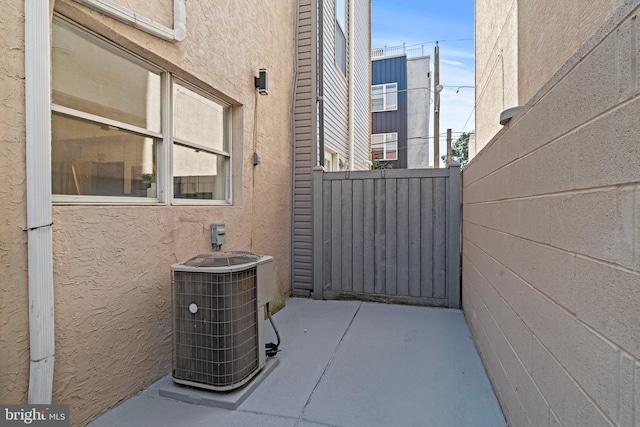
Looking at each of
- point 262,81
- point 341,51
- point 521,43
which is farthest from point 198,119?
point 341,51

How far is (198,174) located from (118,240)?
3.85 feet

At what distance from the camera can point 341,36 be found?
7.84 m

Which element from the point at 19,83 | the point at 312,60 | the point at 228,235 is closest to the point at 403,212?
the point at 228,235

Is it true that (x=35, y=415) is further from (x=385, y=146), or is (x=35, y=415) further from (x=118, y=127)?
(x=385, y=146)

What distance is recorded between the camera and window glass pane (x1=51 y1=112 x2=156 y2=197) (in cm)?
202

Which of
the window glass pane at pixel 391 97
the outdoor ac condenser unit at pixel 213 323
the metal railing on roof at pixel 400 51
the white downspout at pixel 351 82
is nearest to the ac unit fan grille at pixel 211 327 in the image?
the outdoor ac condenser unit at pixel 213 323

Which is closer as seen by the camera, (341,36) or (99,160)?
(99,160)

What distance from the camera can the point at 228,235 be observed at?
351cm

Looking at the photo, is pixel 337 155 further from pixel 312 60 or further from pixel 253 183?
pixel 253 183

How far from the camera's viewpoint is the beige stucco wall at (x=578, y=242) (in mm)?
892

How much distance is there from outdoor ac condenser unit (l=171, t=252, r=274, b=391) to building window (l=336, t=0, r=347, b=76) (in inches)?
246

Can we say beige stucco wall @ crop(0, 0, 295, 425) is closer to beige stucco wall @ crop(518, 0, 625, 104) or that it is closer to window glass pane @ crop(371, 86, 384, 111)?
beige stucco wall @ crop(518, 0, 625, 104)

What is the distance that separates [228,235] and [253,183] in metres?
0.79

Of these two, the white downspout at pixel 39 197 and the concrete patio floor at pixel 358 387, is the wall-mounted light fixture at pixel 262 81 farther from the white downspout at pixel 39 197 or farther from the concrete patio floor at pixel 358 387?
the concrete patio floor at pixel 358 387
